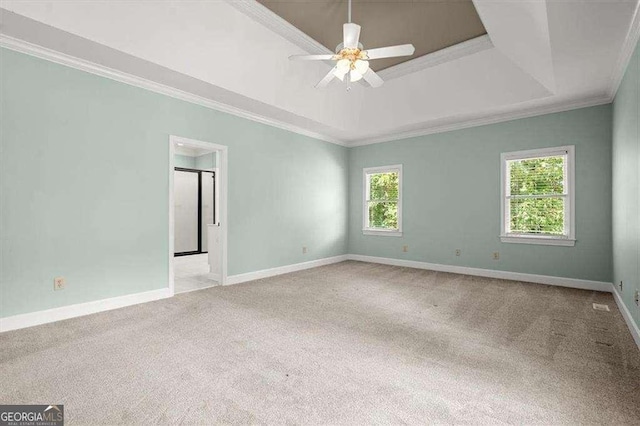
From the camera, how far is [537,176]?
4.88 meters

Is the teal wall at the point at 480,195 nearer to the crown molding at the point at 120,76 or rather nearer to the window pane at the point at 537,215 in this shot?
the window pane at the point at 537,215

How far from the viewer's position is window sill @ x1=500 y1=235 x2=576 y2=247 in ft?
14.9

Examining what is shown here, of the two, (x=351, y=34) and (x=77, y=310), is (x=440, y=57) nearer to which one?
(x=351, y=34)

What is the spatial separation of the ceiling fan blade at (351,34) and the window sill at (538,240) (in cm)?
406

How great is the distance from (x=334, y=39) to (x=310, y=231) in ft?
11.0

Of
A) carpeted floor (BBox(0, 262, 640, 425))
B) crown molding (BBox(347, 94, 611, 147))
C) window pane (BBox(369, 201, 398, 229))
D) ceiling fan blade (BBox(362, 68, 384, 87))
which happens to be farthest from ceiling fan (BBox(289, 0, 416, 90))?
window pane (BBox(369, 201, 398, 229))

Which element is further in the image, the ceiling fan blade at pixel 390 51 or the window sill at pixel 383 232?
the window sill at pixel 383 232

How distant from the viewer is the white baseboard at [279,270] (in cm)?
474

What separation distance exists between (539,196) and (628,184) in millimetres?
1873

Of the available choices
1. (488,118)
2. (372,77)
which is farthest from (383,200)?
(372,77)

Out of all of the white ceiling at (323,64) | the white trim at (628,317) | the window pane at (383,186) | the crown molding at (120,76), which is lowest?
the white trim at (628,317)

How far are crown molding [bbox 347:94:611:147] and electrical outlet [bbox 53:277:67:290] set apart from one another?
18.2 feet

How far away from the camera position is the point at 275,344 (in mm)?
2559

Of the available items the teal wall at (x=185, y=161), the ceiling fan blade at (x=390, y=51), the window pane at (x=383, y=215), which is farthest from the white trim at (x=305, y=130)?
the teal wall at (x=185, y=161)
